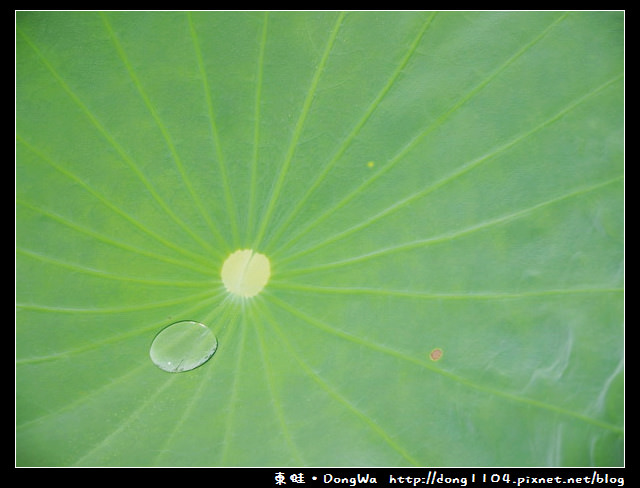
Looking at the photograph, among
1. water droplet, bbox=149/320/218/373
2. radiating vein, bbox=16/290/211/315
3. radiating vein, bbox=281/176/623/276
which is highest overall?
radiating vein, bbox=281/176/623/276

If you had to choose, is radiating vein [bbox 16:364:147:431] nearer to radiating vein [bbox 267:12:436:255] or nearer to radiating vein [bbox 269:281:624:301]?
radiating vein [bbox 269:281:624:301]

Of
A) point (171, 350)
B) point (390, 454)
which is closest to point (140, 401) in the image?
point (171, 350)

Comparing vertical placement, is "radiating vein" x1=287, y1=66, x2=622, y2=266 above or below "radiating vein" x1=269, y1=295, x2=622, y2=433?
above

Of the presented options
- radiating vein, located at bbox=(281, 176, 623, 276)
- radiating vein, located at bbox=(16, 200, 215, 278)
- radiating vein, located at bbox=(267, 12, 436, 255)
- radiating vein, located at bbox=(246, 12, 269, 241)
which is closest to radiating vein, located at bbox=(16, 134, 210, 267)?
radiating vein, located at bbox=(16, 200, 215, 278)

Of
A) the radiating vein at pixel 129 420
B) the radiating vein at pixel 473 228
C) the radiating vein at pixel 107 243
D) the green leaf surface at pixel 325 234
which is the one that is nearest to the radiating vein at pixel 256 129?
the green leaf surface at pixel 325 234

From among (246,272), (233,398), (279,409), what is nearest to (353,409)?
(279,409)

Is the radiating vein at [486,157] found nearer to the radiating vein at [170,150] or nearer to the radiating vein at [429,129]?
the radiating vein at [429,129]

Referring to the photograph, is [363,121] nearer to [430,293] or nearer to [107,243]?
[430,293]
